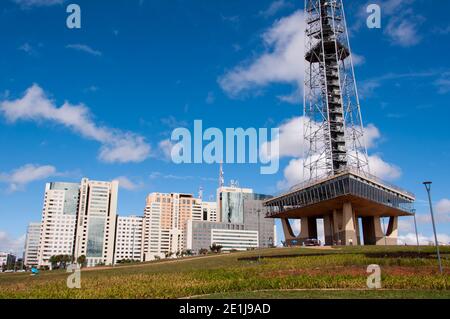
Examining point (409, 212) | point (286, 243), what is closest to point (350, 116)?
point (409, 212)

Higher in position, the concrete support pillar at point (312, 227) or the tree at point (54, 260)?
the concrete support pillar at point (312, 227)

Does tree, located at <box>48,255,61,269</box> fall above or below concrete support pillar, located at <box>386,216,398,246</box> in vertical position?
below

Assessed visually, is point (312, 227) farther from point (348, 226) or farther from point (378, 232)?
point (348, 226)

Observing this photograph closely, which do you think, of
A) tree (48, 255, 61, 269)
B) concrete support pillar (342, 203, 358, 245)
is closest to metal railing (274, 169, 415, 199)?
concrete support pillar (342, 203, 358, 245)

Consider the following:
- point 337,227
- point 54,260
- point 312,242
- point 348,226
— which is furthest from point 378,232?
point 54,260

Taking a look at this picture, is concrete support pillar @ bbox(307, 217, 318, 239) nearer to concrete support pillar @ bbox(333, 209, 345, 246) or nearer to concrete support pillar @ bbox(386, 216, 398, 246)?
concrete support pillar @ bbox(333, 209, 345, 246)

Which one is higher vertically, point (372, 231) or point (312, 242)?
point (372, 231)

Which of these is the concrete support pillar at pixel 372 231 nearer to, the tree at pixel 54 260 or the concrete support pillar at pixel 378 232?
the concrete support pillar at pixel 378 232

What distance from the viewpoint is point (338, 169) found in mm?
89625

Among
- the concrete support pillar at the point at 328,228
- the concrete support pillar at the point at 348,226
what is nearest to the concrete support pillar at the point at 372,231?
the concrete support pillar at the point at 328,228
